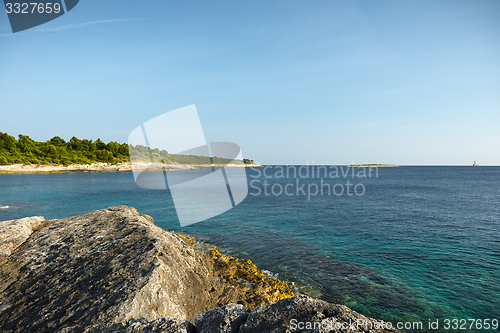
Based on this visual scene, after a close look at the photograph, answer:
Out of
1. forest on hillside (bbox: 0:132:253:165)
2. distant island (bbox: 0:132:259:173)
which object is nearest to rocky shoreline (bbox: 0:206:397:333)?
distant island (bbox: 0:132:259:173)

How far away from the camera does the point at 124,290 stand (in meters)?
6.25

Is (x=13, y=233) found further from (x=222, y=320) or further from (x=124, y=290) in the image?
(x=222, y=320)

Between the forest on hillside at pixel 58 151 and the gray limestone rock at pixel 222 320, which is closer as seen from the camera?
the gray limestone rock at pixel 222 320

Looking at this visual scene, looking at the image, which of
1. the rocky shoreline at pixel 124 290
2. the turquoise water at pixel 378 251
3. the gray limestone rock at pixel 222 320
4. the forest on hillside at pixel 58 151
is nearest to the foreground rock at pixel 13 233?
the rocky shoreline at pixel 124 290

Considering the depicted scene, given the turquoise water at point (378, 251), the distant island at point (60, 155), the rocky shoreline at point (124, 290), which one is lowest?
the turquoise water at point (378, 251)

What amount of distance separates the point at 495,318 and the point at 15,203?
52039 mm

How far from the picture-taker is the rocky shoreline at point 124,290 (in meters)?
4.11

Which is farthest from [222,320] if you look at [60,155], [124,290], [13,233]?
[60,155]

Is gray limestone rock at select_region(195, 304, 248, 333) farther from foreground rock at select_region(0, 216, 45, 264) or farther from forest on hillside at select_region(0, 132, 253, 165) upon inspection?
forest on hillside at select_region(0, 132, 253, 165)

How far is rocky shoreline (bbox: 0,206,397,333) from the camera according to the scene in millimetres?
4109

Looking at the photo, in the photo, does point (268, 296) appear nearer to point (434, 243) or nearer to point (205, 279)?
point (205, 279)

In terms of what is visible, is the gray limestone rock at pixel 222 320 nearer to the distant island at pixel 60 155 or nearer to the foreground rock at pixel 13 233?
the foreground rock at pixel 13 233

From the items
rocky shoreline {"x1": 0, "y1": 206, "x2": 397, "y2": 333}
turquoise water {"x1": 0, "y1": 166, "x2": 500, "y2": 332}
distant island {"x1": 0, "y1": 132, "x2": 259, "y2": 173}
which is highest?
distant island {"x1": 0, "y1": 132, "x2": 259, "y2": 173}

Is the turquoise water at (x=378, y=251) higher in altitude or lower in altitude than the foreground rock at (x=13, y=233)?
lower
